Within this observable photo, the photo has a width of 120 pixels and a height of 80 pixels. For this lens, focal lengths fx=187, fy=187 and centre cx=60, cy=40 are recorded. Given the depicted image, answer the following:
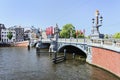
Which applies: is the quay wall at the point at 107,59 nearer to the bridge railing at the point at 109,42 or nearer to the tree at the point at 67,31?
the bridge railing at the point at 109,42

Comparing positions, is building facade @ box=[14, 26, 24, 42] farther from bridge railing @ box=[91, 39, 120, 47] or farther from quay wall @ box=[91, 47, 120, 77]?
quay wall @ box=[91, 47, 120, 77]

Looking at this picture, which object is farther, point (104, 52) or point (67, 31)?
point (67, 31)

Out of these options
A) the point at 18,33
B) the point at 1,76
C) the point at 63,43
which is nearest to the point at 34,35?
the point at 18,33

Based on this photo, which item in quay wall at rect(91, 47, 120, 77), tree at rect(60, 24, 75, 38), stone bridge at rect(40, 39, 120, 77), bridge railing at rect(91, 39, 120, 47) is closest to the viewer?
quay wall at rect(91, 47, 120, 77)

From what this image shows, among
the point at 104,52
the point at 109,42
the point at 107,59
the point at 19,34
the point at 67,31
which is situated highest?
the point at 67,31

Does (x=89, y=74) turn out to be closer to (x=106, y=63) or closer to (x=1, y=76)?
(x=106, y=63)

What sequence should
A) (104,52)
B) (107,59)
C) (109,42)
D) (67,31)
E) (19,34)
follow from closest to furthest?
(107,59)
(109,42)
(104,52)
(67,31)
(19,34)

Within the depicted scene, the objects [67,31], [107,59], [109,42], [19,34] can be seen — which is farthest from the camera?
[19,34]

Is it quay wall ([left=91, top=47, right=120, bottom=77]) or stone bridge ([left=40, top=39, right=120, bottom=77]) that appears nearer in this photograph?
quay wall ([left=91, top=47, right=120, bottom=77])

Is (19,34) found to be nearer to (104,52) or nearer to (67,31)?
(67,31)

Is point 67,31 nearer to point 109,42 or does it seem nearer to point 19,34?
point 19,34

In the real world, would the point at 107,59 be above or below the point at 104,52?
below

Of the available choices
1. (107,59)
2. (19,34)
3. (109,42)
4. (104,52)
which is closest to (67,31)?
(19,34)

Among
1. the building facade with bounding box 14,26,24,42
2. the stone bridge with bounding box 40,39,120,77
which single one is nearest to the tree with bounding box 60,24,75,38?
the stone bridge with bounding box 40,39,120,77
